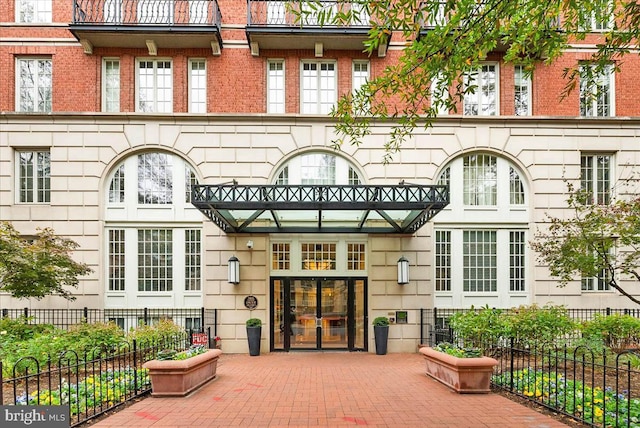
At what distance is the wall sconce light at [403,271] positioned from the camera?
47.1ft

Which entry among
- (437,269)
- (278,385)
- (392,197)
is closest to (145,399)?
(278,385)

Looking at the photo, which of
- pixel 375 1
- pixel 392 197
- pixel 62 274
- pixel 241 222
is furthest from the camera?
pixel 241 222

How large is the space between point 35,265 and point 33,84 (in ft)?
23.7

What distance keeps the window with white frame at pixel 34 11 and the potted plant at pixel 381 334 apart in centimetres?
1621

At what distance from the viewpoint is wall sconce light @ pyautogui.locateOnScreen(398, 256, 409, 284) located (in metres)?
14.3

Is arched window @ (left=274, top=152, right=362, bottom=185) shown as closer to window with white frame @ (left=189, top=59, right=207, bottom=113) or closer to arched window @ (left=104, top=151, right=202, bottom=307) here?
arched window @ (left=104, top=151, right=202, bottom=307)

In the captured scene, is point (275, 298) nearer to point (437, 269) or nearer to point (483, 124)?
point (437, 269)

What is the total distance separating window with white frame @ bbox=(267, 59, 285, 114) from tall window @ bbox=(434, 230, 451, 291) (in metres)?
7.57

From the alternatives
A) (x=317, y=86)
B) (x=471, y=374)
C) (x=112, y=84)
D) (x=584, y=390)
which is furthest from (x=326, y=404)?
(x=112, y=84)

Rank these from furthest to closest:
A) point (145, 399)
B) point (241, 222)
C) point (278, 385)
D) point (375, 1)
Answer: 1. point (241, 222)
2. point (278, 385)
3. point (145, 399)
4. point (375, 1)

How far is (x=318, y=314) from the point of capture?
1466 cm

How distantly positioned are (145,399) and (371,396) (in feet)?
15.2

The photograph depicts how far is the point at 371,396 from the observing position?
864 cm

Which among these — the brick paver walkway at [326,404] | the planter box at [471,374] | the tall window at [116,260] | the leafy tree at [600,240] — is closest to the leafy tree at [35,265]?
the tall window at [116,260]
